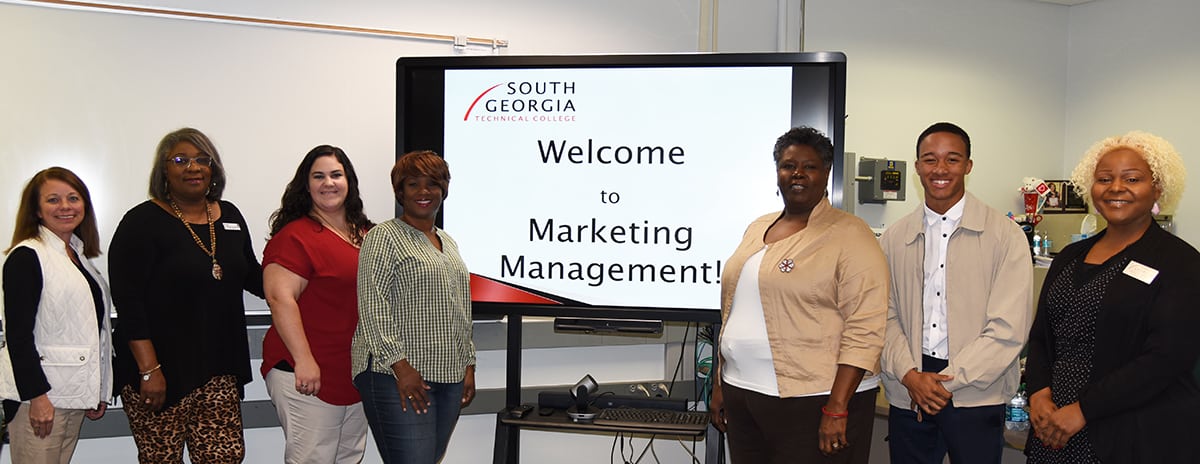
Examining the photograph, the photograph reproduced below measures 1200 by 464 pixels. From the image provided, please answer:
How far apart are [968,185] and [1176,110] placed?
1253mm

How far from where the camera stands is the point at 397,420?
231 cm

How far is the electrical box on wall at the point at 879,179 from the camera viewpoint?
451 cm

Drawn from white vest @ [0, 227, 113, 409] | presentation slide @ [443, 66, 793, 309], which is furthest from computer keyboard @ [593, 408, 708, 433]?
white vest @ [0, 227, 113, 409]


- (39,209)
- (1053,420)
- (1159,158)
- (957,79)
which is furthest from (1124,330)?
(957,79)

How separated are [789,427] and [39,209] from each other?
2362mm

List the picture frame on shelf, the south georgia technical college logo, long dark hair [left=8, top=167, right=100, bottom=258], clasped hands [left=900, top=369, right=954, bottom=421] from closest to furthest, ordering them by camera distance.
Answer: clasped hands [left=900, top=369, right=954, bottom=421], long dark hair [left=8, top=167, right=100, bottom=258], the south georgia technical college logo, the picture frame on shelf

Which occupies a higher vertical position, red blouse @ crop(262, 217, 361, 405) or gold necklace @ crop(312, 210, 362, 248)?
gold necklace @ crop(312, 210, 362, 248)

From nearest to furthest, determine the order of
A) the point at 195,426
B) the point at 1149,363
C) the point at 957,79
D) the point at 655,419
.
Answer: the point at 1149,363
the point at 195,426
the point at 655,419
the point at 957,79

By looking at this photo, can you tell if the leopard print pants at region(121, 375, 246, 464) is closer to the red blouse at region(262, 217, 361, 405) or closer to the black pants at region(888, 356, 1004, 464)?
the red blouse at region(262, 217, 361, 405)

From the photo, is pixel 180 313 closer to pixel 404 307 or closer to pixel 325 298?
pixel 325 298

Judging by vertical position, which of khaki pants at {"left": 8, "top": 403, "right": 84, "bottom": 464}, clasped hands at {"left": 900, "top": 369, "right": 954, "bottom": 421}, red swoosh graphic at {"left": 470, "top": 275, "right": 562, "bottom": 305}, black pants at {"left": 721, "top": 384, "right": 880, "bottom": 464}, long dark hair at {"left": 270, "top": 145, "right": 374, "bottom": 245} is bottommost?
khaki pants at {"left": 8, "top": 403, "right": 84, "bottom": 464}

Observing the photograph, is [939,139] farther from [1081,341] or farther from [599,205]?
[599,205]

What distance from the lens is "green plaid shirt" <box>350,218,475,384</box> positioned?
7.43ft

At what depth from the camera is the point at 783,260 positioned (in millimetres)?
2088
